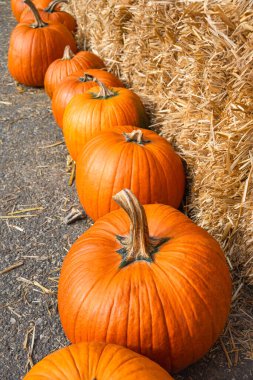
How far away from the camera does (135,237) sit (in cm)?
233

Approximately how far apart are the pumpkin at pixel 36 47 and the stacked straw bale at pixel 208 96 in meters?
1.53

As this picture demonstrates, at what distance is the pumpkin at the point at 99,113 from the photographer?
150 inches

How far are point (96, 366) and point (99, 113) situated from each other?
2290mm

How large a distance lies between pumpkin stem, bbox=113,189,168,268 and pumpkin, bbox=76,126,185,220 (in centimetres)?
76

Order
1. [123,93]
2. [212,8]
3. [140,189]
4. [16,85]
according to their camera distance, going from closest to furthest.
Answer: [212,8]
[140,189]
[123,93]
[16,85]

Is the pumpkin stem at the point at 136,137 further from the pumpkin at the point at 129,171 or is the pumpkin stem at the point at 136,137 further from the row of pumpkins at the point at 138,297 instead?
the row of pumpkins at the point at 138,297

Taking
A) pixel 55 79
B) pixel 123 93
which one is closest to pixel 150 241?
pixel 123 93

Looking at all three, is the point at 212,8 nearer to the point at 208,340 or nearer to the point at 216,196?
the point at 216,196

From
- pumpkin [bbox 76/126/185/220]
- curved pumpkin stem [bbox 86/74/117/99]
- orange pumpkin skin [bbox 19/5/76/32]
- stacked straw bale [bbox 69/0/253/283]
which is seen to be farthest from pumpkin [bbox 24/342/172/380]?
orange pumpkin skin [bbox 19/5/76/32]

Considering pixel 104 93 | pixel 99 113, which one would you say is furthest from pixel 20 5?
pixel 99 113

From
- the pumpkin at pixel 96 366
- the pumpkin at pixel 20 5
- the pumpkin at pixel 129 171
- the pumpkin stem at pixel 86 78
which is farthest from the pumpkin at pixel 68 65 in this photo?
the pumpkin at pixel 96 366

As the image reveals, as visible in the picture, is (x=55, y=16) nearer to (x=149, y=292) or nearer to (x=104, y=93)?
(x=104, y=93)

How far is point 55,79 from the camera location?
16.6ft

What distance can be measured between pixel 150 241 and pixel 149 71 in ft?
6.53
